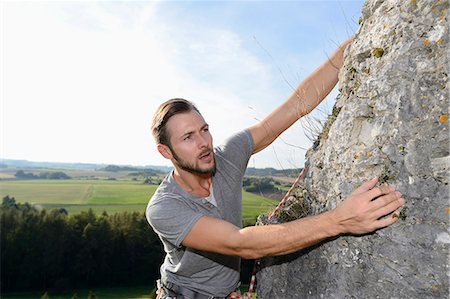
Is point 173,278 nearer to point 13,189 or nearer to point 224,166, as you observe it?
point 224,166

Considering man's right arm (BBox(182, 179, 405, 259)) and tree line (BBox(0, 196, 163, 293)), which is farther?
tree line (BBox(0, 196, 163, 293))

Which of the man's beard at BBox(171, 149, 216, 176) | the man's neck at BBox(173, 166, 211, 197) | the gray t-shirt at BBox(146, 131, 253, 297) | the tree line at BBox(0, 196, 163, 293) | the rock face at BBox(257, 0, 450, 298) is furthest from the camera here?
the tree line at BBox(0, 196, 163, 293)

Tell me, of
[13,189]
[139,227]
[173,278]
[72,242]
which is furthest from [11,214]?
[173,278]

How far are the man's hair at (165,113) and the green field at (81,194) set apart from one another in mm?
72003

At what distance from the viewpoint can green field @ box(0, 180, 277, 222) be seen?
8419 centimetres

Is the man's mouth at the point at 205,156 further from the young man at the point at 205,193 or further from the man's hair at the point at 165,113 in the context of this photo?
the man's hair at the point at 165,113

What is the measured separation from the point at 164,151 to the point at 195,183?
49 centimetres

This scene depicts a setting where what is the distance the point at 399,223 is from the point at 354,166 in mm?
513

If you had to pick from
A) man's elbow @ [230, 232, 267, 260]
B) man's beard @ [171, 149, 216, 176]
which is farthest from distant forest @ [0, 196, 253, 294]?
man's elbow @ [230, 232, 267, 260]

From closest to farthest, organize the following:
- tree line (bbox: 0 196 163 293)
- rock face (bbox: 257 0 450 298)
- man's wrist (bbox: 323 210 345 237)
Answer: rock face (bbox: 257 0 450 298) → man's wrist (bbox: 323 210 345 237) → tree line (bbox: 0 196 163 293)

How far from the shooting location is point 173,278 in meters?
4.38

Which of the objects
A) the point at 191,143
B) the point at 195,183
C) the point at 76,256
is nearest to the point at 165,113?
the point at 191,143

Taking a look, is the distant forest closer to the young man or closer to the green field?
the green field

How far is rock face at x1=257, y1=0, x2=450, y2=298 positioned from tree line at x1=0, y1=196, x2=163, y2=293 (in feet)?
195
